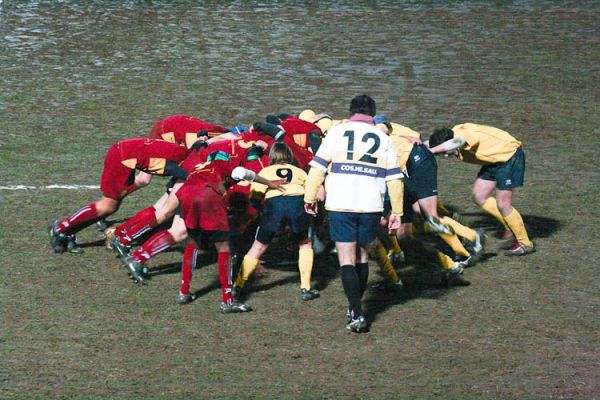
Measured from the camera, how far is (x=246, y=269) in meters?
13.2

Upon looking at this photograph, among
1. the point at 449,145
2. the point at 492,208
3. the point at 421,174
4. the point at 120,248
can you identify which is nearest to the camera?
the point at 421,174

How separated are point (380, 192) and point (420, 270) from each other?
294cm

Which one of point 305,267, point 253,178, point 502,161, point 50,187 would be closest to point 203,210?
point 253,178

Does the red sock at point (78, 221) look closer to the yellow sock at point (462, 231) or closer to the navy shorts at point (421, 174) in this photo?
the navy shorts at point (421, 174)

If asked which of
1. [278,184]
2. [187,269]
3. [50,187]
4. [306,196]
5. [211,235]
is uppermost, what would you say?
[306,196]

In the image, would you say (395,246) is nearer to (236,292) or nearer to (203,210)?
(236,292)

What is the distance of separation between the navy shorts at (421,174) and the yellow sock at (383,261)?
3.84 feet

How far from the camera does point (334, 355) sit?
453 inches

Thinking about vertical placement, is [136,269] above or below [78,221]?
below

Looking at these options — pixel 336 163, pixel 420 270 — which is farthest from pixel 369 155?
pixel 420 270

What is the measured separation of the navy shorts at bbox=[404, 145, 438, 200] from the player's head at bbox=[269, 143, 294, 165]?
5.59 feet

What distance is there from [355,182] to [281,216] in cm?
155

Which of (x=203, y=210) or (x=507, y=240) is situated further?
(x=507, y=240)

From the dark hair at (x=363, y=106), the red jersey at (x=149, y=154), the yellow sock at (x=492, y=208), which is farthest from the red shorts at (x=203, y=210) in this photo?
the yellow sock at (x=492, y=208)
